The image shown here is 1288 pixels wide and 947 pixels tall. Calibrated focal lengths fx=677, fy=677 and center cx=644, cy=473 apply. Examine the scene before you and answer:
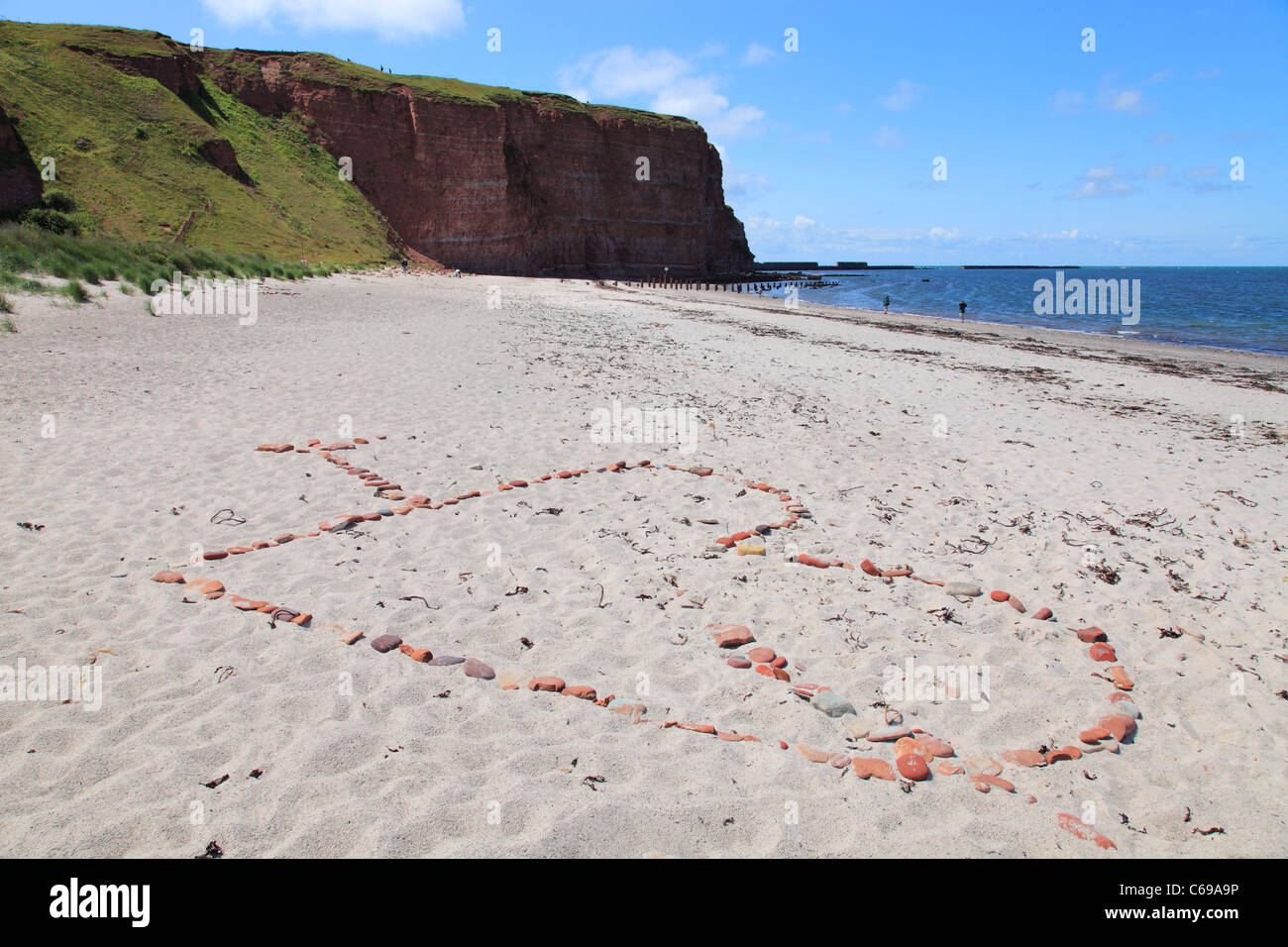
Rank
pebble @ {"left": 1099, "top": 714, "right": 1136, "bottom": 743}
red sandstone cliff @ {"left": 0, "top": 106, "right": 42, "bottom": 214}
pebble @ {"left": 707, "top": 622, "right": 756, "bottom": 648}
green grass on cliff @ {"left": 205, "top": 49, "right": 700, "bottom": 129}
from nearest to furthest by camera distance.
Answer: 1. pebble @ {"left": 1099, "top": 714, "right": 1136, "bottom": 743}
2. pebble @ {"left": 707, "top": 622, "right": 756, "bottom": 648}
3. red sandstone cliff @ {"left": 0, "top": 106, "right": 42, "bottom": 214}
4. green grass on cliff @ {"left": 205, "top": 49, "right": 700, "bottom": 129}

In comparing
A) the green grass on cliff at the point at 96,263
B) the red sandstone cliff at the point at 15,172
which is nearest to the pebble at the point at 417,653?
the green grass on cliff at the point at 96,263

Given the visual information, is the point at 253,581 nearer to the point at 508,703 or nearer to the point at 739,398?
the point at 508,703

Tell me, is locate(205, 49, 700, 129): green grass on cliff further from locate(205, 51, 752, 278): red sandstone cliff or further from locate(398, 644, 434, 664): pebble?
locate(398, 644, 434, 664): pebble

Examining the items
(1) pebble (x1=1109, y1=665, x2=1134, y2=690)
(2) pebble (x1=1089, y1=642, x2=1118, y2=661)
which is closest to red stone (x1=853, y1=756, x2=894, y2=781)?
(1) pebble (x1=1109, y1=665, x2=1134, y2=690)

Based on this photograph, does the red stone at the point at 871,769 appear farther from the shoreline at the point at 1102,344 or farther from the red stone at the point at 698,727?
the shoreline at the point at 1102,344
